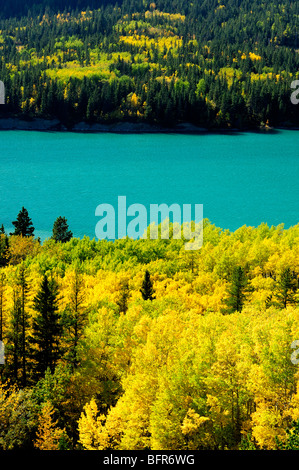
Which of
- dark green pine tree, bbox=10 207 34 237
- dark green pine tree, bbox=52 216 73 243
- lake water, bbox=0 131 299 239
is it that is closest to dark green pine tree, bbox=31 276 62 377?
dark green pine tree, bbox=10 207 34 237

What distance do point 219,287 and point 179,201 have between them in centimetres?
5717

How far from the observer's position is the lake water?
107000mm

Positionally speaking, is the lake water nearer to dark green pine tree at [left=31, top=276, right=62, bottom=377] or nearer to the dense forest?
the dense forest

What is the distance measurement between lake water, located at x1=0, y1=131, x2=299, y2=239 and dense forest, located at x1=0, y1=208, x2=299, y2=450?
5056 cm

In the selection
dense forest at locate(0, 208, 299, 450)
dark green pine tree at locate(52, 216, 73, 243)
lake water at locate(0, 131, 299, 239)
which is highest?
lake water at locate(0, 131, 299, 239)

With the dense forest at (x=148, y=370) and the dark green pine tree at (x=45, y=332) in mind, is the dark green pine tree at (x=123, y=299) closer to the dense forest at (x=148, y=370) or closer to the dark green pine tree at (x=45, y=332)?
the dense forest at (x=148, y=370)

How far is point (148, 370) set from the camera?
1184 inches

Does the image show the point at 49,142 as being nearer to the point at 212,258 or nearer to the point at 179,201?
the point at 179,201

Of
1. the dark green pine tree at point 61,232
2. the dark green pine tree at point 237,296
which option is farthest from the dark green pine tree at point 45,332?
the dark green pine tree at point 61,232

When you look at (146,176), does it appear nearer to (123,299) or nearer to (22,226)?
(22,226)

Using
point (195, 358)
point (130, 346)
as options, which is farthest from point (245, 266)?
point (195, 358)

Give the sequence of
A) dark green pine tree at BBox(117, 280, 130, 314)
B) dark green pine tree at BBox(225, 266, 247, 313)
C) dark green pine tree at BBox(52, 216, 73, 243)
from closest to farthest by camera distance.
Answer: dark green pine tree at BBox(225, 266, 247, 313)
dark green pine tree at BBox(117, 280, 130, 314)
dark green pine tree at BBox(52, 216, 73, 243)

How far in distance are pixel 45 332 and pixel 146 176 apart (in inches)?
3917

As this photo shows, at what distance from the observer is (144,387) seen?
28469 millimetres
